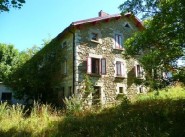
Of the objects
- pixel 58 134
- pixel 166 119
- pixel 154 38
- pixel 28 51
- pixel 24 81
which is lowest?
pixel 58 134

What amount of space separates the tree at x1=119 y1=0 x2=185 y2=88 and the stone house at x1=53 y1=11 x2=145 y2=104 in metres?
7.88

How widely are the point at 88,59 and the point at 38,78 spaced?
489 cm

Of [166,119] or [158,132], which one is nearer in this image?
[158,132]

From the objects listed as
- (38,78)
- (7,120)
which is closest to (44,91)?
(38,78)

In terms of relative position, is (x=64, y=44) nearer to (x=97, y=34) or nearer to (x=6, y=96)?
(x=97, y=34)

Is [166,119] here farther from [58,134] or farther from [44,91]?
[44,91]

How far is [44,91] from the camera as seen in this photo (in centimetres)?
2205

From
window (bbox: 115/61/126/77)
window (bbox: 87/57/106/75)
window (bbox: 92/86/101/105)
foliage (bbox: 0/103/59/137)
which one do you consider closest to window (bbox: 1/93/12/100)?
window (bbox: 87/57/106/75)

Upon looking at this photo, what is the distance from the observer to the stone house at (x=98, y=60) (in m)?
20.1

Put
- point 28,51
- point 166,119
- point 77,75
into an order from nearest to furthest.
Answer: point 166,119, point 77,75, point 28,51

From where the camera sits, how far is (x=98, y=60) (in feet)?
69.8

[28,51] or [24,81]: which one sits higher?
[28,51]

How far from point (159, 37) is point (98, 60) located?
1048cm

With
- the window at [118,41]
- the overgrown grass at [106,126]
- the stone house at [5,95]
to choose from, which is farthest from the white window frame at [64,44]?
the overgrown grass at [106,126]
